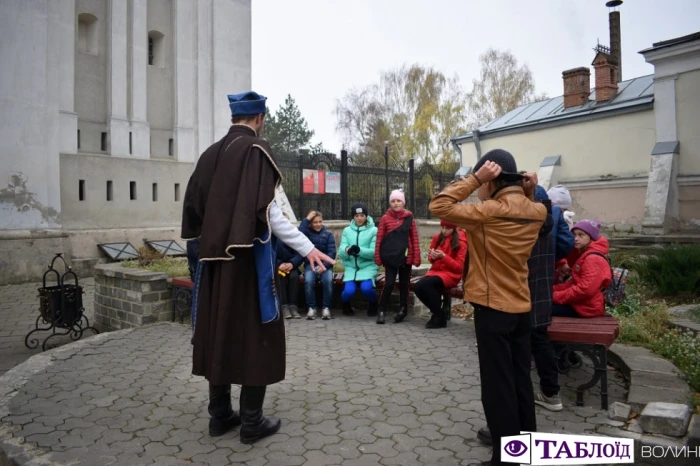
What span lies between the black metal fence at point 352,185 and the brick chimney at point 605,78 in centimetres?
660

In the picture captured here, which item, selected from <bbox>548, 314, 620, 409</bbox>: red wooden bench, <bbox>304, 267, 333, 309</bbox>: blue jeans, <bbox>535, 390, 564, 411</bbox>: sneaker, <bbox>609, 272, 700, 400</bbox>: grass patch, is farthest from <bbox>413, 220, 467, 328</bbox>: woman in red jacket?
<bbox>535, 390, 564, 411</bbox>: sneaker

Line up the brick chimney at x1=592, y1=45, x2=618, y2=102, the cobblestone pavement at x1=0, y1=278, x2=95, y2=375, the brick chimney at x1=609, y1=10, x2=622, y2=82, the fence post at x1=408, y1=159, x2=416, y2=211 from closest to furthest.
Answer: the cobblestone pavement at x1=0, y1=278, x2=95, y2=375
the brick chimney at x1=592, y1=45, x2=618, y2=102
the fence post at x1=408, y1=159, x2=416, y2=211
the brick chimney at x1=609, y1=10, x2=622, y2=82

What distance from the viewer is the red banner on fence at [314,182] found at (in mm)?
17344

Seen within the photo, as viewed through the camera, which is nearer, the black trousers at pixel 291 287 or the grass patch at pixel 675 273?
the grass patch at pixel 675 273

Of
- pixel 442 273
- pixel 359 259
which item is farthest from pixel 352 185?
pixel 442 273

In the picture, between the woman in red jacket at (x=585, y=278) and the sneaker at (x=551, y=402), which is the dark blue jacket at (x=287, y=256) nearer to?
the woman in red jacket at (x=585, y=278)

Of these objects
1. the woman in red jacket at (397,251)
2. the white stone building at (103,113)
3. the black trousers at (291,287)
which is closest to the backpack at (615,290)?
the woman in red jacket at (397,251)

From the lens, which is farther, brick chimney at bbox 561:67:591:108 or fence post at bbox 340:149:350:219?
brick chimney at bbox 561:67:591:108

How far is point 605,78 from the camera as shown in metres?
20.0

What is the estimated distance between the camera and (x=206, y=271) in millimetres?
3564

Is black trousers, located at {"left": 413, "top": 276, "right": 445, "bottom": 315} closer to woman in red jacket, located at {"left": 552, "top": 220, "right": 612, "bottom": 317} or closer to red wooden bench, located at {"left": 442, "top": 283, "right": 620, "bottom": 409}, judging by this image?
woman in red jacket, located at {"left": 552, "top": 220, "right": 612, "bottom": 317}

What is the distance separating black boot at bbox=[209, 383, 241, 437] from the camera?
12.0ft

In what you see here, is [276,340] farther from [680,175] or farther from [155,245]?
[680,175]

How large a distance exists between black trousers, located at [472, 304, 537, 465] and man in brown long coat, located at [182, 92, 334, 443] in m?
1.13
